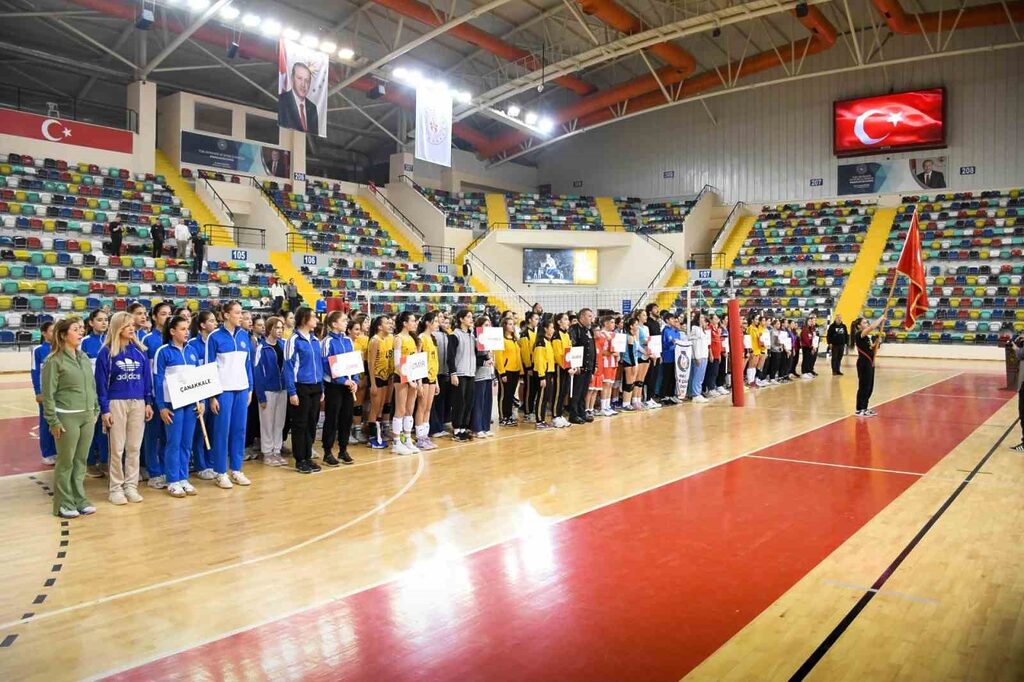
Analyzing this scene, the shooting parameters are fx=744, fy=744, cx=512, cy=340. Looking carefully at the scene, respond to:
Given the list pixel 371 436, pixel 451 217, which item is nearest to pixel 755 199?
pixel 451 217

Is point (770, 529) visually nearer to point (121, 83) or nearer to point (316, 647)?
point (316, 647)

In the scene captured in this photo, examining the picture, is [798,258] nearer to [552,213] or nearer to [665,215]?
[665,215]

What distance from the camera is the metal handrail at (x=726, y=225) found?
33.0 metres

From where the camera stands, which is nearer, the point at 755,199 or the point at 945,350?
the point at 945,350

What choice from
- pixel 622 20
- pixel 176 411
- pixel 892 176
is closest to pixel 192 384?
pixel 176 411

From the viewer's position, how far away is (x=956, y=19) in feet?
80.3

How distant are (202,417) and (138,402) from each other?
656mm

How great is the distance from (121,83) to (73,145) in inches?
230

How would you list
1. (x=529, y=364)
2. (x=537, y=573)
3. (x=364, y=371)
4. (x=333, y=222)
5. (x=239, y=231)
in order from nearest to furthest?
(x=537, y=573)
(x=364, y=371)
(x=529, y=364)
(x=239, y=231)
(x=333, y=222)

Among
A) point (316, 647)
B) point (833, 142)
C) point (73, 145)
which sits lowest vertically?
point (316, 647)

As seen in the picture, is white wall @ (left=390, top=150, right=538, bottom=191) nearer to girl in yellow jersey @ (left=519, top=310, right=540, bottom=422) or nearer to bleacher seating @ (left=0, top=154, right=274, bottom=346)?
bleacher seating @ (left=0, top=154, right=274, bottom=346)

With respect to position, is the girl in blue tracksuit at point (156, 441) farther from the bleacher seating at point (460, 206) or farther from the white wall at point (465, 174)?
the white wall at point (465, 174)

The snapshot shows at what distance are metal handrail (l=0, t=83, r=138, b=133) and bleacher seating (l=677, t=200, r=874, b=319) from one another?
24.3 m

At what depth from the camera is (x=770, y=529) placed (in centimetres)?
566
